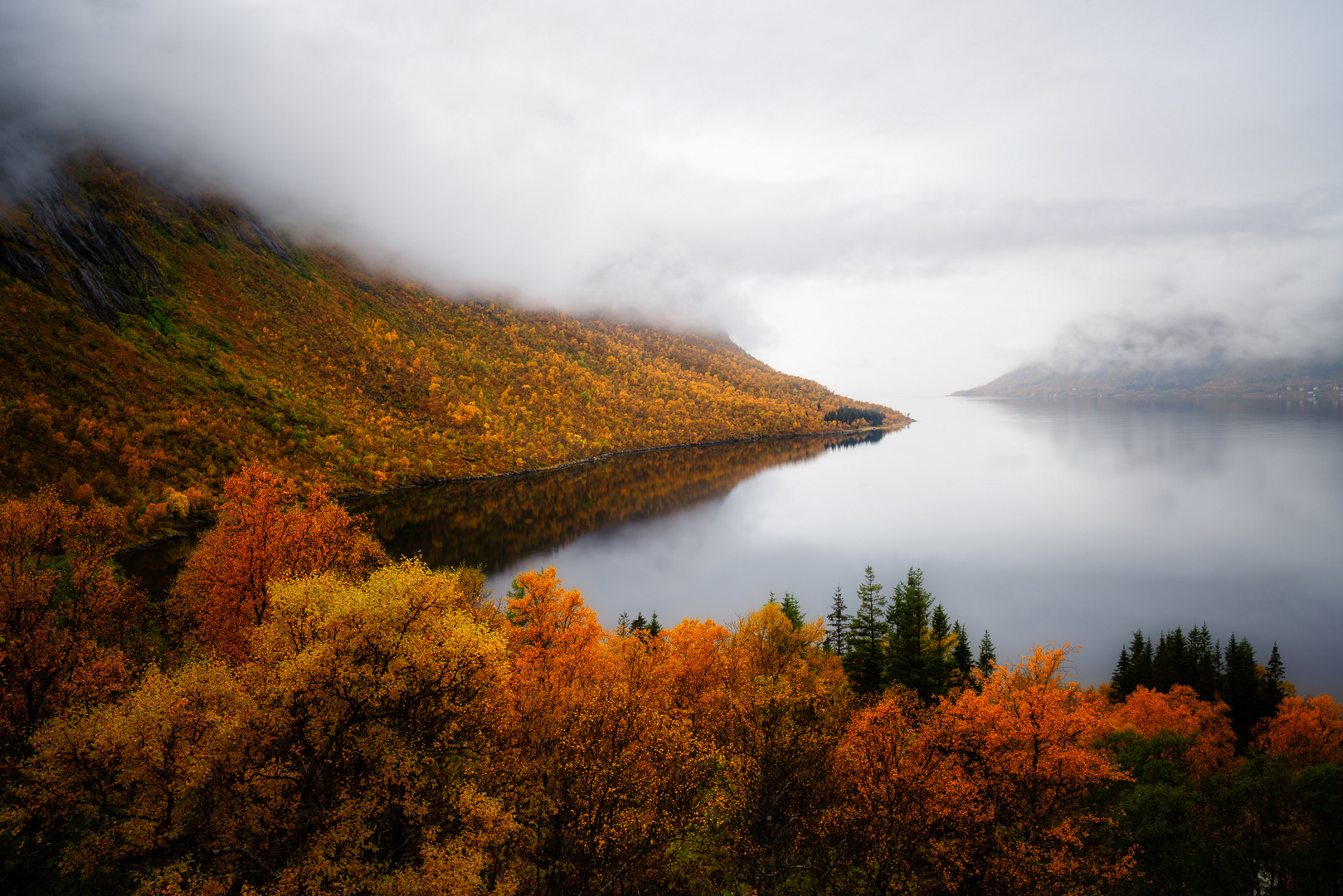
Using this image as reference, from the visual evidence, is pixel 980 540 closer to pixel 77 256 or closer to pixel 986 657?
pixel 986 657

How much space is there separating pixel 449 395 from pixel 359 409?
2776 cm

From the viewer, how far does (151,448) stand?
7219cm

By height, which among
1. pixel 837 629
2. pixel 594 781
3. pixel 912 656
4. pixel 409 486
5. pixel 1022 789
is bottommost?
pixel 837 629

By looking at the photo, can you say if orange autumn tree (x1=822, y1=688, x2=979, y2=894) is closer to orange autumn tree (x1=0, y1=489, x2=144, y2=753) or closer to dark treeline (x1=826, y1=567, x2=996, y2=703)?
dark treeline (x1=826, y1=567, x2=996, y2=703)

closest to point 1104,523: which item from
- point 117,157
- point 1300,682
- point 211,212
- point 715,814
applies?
point 1300,682

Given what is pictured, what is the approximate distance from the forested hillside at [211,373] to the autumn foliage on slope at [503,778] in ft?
177

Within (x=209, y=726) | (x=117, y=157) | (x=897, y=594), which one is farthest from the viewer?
(x=117, y=157)

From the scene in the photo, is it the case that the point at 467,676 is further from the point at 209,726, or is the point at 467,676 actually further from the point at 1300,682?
the point at 1300,682

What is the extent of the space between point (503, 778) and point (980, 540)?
3285 inches

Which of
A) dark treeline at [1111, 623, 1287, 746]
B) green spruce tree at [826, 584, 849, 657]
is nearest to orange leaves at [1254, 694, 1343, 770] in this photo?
dark treeline at [1111, 623, 1287, 746]

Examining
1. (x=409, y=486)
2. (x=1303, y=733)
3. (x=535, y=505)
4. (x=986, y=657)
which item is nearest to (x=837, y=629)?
(x=986, y=657)

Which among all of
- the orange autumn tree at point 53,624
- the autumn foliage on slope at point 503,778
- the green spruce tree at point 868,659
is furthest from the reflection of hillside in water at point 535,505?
the autumn foliage on slope at point 503,778

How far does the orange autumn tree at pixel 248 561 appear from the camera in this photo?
24.7m

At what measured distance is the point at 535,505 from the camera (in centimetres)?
10425
